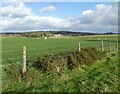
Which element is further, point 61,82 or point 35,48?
point 35,48

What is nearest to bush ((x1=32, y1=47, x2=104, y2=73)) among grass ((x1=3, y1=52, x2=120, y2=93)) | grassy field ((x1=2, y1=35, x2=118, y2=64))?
grass ((x1=3, y1=52, x2=120, y2=93))

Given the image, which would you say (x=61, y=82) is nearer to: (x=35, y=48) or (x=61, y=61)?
(x=61, y=61)

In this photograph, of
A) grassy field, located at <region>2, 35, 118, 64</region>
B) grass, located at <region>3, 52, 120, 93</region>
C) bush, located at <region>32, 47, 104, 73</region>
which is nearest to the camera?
grass, located at <region>3, 52, 120, 93</region>

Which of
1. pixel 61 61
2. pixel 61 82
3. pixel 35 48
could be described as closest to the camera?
pixel 61 82

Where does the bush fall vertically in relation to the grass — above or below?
above

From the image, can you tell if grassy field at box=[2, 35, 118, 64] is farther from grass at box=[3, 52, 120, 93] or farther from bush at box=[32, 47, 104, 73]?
grass at box=[3, 52, 120, 93]

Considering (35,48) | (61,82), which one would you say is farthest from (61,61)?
(35,48)

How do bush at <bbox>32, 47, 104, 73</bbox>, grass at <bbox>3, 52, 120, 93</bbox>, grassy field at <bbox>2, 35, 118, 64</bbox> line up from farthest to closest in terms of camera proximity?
grassy field at <bbox>2, 35, 118, 64</bbox> → bush at <bbox>32, 47, 104, 73</bbox> → grass at <bbox>3, 52, 120, 93</bbox>

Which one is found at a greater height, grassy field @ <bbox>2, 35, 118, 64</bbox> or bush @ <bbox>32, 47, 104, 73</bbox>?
bush @ <bbox>32, 47, 104, 73</bbox>

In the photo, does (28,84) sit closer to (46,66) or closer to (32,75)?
(32,75)

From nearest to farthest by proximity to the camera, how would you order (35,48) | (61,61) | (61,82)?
(61,82) → (61,61) → (35,48)

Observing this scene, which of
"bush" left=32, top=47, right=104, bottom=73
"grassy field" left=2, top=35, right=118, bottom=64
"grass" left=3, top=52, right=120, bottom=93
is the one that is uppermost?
"bush" left=32, top=47, right=104, bottom=73

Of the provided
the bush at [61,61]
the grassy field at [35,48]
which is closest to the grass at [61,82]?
the bush at [61,61]

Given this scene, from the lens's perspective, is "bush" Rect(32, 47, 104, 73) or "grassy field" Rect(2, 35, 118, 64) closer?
"bush" Rect(32, 47, 104, 73)
